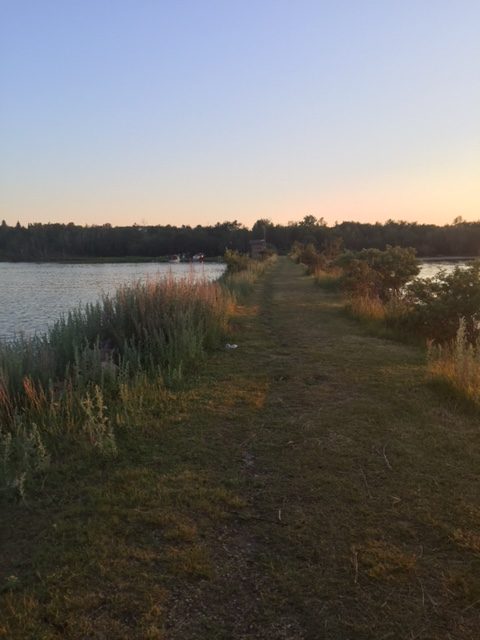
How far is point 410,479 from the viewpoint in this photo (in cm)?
437

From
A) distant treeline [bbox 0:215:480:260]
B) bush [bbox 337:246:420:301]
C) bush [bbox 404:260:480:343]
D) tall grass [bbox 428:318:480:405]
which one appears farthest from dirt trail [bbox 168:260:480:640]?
distant treeline [bbox 0:215:480:260]

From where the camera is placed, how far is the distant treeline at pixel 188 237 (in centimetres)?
10469

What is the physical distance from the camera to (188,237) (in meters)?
119

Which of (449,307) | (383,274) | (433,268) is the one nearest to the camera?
(449,307)

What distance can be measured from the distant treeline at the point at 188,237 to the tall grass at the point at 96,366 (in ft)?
303

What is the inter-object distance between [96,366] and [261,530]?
13.4 ft

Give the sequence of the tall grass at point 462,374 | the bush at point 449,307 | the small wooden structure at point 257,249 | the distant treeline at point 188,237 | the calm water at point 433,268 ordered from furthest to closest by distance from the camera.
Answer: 1. the distant treeline at point 188,237
2. the small wooden structure at point 257,249
3. the calm water at point 433,268
4. the bush at point 449,307
5. the tall grass at point 462,374

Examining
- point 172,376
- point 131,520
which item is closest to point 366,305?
point 172,376

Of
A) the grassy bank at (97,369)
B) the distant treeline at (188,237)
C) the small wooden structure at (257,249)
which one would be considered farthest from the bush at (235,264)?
the distant treeline at (188,237)

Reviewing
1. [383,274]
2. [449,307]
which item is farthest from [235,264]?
[449,307]

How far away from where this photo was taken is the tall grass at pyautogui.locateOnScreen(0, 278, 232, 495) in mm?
4996

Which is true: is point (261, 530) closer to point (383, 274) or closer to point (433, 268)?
point (383, 274)

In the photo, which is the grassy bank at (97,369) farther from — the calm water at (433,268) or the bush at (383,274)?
the bush at (383,274)

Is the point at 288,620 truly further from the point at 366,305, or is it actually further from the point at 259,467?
the point at 366,305
